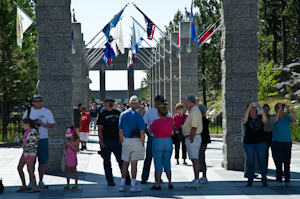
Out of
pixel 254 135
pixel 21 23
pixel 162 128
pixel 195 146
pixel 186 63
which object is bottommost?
pixel 195 146

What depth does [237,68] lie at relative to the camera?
38.3 ft

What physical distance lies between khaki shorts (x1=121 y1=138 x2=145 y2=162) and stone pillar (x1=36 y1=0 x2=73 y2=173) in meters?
3.05

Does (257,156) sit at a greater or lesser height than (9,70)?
lesser

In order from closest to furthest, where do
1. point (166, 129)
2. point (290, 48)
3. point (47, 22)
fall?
point (166, 129) < point (47, 22) < point (290, 48)

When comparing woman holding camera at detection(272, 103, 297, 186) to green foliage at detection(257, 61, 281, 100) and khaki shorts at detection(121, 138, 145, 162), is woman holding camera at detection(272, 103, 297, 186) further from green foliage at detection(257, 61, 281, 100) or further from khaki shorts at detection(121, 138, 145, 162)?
green foliage at detection(257, 61, 281, 100)

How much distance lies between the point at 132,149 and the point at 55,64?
393 centimetres

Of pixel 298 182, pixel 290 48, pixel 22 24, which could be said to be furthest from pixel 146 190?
pixel 290 48

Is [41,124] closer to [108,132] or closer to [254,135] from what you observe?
[108,132]

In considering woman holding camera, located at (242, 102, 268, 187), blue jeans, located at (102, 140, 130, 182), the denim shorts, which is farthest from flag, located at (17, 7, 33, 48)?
woman holding camera, located at (242, 102, 268, 187)

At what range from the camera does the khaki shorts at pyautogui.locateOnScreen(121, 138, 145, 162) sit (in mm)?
8922

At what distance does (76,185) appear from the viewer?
9.17 m

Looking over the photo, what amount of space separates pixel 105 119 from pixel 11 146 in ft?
38.0

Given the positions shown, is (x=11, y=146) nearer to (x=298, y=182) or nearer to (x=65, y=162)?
(x=65, y=162)

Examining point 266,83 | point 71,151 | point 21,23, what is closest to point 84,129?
point 21,23
